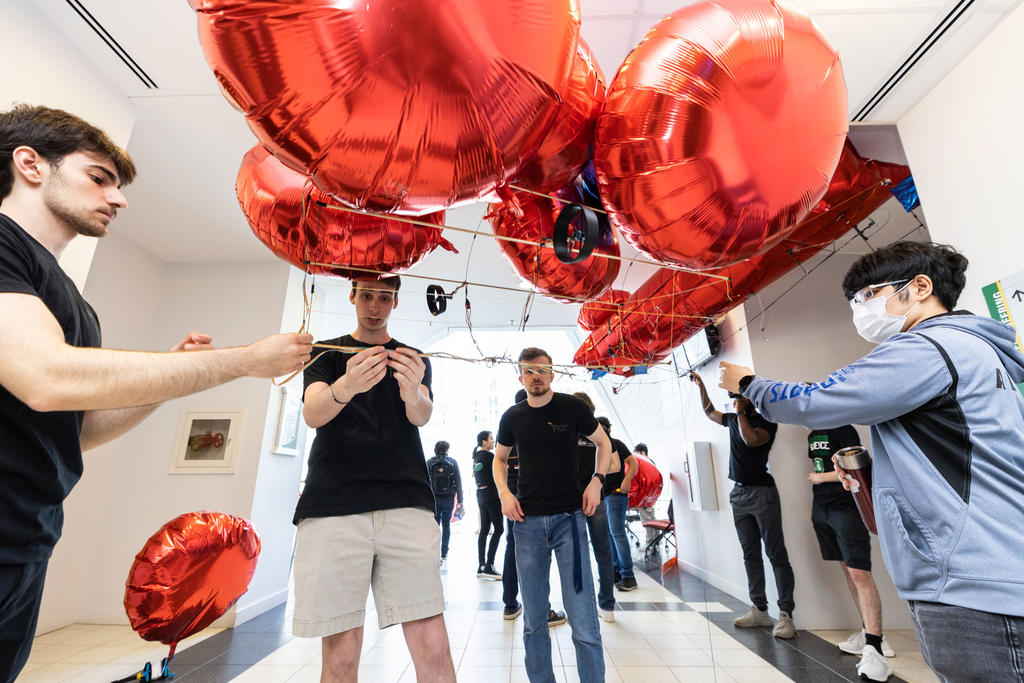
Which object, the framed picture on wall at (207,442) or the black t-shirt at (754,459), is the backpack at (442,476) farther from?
the black t-shirt at (754,459)

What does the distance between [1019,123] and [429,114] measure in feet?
6.78

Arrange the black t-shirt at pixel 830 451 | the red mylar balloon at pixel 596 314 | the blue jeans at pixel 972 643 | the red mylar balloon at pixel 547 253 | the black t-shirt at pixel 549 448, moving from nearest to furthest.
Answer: the blue jeans at pixel 972 643, the red mylar balloon at pixel 547 253, the black t-shirt at pixel 549 448, the red mylar balloon at pixel 596 314, the black t-shirt at pixel 830 451

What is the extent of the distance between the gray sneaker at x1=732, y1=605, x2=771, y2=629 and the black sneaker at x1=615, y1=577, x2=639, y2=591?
1.14 m

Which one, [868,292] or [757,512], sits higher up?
[868,292]

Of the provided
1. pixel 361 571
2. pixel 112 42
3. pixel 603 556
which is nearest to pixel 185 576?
pixel 361 571

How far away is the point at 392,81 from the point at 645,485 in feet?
14.9

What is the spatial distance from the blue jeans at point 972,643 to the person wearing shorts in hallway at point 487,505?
3365mm

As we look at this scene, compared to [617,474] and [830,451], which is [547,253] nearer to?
[830,451]

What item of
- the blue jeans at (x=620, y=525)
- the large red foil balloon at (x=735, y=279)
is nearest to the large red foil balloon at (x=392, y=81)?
the large red foil balloon at (x=735, y=279)

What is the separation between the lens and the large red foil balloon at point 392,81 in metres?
0.63

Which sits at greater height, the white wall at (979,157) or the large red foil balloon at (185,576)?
the white wall at (979,157)

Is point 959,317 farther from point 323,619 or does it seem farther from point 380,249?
point 323,619

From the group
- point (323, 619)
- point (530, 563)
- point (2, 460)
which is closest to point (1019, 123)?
point (530, 563)

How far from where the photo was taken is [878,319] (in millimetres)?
1155
